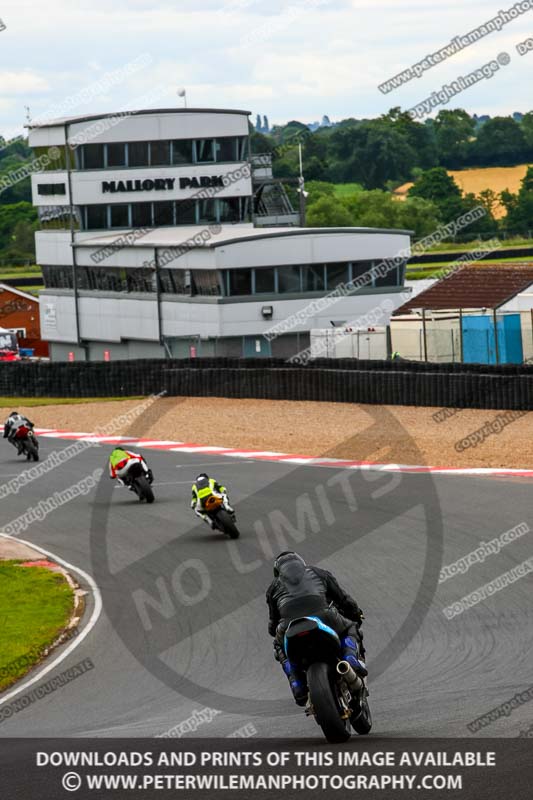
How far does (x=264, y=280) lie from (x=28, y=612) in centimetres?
3832

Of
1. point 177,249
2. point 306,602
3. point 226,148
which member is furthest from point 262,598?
point 226,148

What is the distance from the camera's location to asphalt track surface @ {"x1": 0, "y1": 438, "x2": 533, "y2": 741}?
36.0 ft

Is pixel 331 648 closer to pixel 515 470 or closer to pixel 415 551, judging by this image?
pixel 415 551

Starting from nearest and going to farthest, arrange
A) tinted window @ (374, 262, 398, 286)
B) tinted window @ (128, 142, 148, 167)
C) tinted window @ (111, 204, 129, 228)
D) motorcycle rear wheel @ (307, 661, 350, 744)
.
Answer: motorcycle rear wheel @ (307, 661, 350, 744)
tinted window @ (374, 262, 398, 286)
tinted window @ (128, 142, 148, 167)
tinted window @ (111, 204, 129, 228)

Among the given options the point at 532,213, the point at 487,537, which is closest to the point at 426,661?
the point at 487,537

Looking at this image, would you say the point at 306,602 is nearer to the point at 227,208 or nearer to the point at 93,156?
the point at 227,208

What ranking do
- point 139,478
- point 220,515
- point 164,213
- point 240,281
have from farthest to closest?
point 164,213
point 240,281
point 139,478
point 220,515

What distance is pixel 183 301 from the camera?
55.4 m

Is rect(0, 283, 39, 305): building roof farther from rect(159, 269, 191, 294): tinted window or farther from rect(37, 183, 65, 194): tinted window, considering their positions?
rect(159, 269, 191, 294): tinted window

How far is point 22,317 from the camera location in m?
77.9

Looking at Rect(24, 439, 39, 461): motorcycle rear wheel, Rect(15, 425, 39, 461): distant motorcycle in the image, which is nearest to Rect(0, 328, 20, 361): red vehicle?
Rect(15, 425, 39, 461): distant motorcycle

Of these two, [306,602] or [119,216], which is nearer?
[306,602]

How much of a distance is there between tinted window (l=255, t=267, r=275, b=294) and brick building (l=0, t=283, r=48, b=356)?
25.8 m

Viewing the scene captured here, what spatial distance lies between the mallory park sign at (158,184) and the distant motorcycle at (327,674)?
55.7 metres
